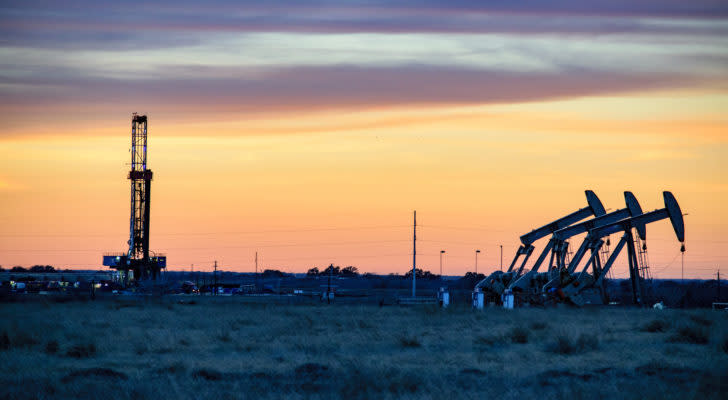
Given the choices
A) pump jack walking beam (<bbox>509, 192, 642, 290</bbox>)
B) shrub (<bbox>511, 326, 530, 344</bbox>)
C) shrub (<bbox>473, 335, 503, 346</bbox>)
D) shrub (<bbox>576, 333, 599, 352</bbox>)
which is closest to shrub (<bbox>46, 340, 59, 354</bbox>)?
shrub (<bbox>473, 335, 503, 346</bbox>)

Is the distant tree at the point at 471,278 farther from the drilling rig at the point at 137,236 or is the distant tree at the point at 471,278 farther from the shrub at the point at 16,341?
the shrub at the point at 16,341

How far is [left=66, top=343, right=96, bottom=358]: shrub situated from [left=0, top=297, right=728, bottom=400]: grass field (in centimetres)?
6

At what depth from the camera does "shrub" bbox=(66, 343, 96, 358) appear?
2514 cm

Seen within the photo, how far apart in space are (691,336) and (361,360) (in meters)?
12.4

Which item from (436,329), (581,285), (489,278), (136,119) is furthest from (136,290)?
(436,329)

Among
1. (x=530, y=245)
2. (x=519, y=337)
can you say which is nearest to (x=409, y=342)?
(x=519, y=337)

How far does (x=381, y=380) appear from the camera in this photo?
18781 millimetres

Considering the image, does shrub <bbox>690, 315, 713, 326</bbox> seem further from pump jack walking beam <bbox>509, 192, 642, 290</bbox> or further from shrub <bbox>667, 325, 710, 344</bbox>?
pump jack walking beam <bbox>509, 192, 642, 290</bbox>

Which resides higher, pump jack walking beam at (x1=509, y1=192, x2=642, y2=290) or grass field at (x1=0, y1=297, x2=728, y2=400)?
pump jack walking beam at (x1=509, y1=192, x2=642, y2=290)

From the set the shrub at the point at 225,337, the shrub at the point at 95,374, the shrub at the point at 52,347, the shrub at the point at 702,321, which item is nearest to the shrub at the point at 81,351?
the shrub at the point at 52,347

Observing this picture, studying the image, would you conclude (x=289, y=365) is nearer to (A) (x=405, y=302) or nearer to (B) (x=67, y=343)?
(B) (x=67, y=343)

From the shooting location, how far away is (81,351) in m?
25.3

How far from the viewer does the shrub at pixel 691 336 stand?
29.1 metres

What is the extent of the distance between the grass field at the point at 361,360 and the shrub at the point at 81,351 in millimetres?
61
